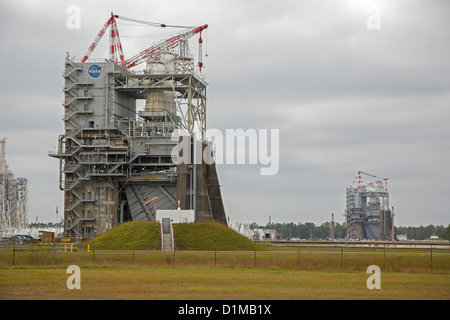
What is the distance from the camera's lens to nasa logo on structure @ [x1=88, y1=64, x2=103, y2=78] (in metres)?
119

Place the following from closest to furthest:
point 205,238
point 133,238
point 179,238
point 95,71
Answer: point 179,238, point 133,238, point 205,238, point 95,71

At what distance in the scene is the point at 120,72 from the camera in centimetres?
11844

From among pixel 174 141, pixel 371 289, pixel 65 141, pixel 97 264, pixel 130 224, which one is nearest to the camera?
pixel 371 289

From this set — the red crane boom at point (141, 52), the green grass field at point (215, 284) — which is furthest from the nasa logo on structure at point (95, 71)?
the green grass field at point (215, 284)

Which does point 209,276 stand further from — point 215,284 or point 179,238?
point 179,238

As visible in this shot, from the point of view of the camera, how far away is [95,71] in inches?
4697

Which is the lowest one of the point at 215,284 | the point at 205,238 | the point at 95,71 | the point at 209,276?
the point at 209,276

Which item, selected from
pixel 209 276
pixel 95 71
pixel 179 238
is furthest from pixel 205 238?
pixel 95 71

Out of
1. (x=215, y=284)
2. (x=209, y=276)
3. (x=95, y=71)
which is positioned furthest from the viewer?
(x=95, y=71)

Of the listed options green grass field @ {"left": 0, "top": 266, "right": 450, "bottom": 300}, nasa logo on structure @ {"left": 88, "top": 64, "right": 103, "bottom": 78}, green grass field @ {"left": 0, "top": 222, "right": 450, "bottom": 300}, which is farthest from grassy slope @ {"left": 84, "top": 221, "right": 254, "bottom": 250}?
nasa logo on structure @ {"left": 88, "top": 64, "right": 103, "bottom": 78}

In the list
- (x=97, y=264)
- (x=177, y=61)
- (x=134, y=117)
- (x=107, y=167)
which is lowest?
(x=97, y=264)
